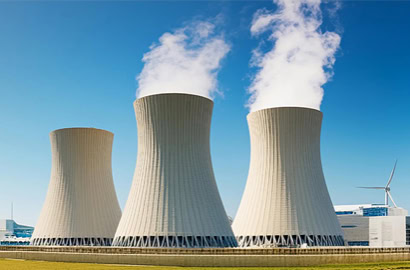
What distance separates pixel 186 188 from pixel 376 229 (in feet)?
130

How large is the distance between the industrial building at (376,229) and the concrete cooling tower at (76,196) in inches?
1218

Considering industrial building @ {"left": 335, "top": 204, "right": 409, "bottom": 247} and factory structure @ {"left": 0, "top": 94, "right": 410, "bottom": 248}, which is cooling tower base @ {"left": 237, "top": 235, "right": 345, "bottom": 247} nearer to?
factory structure @ {"left": 0, "top": 94, "right": 410, "bottom": 248}

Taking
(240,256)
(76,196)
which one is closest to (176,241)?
(240,256)

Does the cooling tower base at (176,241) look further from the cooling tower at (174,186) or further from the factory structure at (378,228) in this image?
the factory structure at (378,228)

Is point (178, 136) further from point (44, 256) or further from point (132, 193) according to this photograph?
point (44, 256)

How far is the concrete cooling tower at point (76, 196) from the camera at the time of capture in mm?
41000

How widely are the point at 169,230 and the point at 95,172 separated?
13696 millimetres

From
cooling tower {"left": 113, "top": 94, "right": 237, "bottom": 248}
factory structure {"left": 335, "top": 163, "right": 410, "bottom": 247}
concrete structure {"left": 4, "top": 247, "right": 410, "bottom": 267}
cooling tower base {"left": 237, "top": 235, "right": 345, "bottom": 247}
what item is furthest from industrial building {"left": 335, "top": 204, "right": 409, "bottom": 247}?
concrete structure {"left": 4, "top": 247, "right": 410, "bottom": 267}

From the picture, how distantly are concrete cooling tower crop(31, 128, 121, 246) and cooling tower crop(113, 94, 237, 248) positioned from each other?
9606mm

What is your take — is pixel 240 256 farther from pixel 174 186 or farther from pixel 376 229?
pixel 376 229

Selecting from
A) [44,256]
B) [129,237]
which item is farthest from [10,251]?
[129,237]

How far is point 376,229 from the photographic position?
63219 mm

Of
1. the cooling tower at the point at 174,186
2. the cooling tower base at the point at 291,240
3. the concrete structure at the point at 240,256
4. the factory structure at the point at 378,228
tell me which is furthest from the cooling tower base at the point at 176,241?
the factory structure at the point at 378,228

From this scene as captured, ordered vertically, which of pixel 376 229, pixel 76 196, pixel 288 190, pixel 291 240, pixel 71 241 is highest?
pixel 376 229
